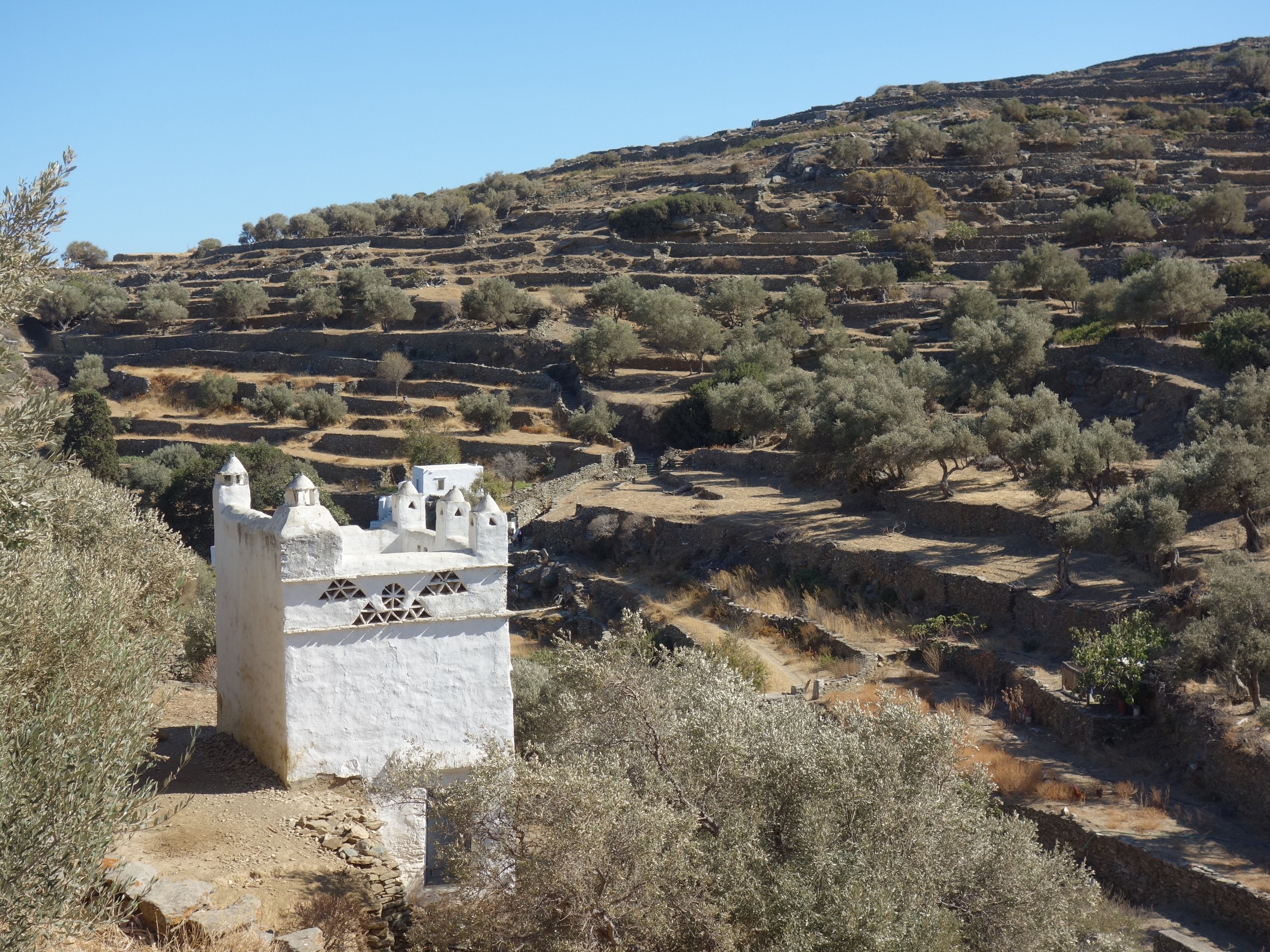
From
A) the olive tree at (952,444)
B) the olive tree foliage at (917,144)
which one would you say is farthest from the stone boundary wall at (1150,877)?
the olive tree foliage at (917,144)

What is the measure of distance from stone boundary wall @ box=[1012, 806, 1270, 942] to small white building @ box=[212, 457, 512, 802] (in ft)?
21.3

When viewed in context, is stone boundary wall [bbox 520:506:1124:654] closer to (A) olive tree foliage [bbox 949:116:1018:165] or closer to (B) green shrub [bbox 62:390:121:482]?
(B) green shrub [bbox 62:390:121:482]

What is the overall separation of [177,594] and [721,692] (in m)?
9.34

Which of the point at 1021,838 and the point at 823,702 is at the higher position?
the point at 1021,838

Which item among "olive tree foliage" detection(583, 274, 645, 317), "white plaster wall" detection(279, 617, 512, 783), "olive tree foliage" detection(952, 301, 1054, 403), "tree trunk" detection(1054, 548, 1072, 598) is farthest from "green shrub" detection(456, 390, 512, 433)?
"white plaster wall" detection(279, 617, 512, 783)

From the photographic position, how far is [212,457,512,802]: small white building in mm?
10383

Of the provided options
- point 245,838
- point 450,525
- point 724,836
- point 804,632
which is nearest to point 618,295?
point 804,632

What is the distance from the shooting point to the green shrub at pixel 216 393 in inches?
1949

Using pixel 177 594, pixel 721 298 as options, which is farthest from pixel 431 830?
pixel 721 298

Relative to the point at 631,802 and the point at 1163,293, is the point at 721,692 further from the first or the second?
the point at 1163,293

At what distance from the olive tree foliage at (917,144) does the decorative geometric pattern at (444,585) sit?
207ft

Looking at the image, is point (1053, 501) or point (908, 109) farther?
point (908, 109)

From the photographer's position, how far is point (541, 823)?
8.64 meters

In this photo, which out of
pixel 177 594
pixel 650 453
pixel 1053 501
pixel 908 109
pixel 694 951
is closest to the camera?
pixel 694 951
